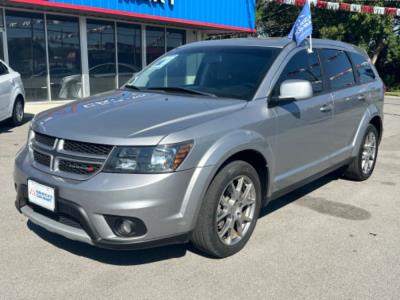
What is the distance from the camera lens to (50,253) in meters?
3.64

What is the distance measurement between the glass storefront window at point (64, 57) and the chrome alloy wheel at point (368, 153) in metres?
10.6

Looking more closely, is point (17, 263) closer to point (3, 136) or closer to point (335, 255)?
point (335, 255)

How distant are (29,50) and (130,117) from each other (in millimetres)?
11122

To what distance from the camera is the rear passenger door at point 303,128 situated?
13.3 feet

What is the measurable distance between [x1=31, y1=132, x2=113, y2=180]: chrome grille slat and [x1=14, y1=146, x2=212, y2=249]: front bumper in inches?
2.7

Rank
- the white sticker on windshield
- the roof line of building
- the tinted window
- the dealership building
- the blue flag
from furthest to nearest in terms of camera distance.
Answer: the dealership building → the roof line of building → the white sticker on windshield → the blue flag → the tinted window

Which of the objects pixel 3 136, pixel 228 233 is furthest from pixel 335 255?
pixel 3 136

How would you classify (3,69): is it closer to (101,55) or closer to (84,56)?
(84,56)

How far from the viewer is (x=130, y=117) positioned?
3.37m

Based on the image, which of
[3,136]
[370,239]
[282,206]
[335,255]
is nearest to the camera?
[335,255]

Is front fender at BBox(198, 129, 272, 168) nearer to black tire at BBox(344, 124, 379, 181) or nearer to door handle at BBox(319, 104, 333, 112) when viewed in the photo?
door handle at BBox(319, 104, 333, 112)

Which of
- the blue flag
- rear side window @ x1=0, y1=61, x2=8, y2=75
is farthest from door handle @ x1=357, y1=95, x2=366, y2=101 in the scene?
rear side window @ x1=0, y1=61, x2=8, y2=75

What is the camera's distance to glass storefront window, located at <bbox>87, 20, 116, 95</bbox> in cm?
1502

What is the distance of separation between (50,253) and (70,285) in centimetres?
57
